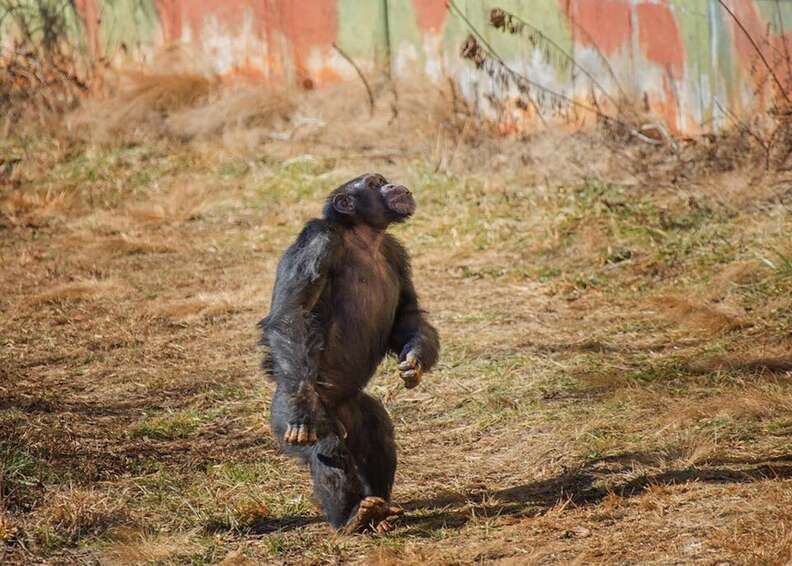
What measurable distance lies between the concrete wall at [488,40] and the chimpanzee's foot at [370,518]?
559cm

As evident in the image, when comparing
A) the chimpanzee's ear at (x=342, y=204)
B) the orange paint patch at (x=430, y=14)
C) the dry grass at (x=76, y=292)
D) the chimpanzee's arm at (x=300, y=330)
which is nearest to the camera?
the chimpanzee's arm at (x=300, y=330)

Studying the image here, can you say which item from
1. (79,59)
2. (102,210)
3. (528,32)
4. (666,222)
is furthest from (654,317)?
(79,59)

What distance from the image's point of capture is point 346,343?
209 inches

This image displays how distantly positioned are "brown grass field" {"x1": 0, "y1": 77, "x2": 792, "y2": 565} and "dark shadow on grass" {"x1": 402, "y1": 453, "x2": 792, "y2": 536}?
2 centimetres

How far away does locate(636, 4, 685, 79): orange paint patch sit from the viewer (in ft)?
33.3

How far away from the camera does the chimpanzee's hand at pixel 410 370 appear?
514cm

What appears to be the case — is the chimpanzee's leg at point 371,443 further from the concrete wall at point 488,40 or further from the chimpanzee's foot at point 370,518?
the concrete wall at point 488,40

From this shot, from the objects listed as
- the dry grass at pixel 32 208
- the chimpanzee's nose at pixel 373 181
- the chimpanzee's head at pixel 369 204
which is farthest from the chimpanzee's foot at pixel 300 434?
the dry grass at pixel 32 208

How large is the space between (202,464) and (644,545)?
2.25 meters

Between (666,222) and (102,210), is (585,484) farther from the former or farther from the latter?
(102,210)

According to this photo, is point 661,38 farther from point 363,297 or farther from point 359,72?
point 363,297

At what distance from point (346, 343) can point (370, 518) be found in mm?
765

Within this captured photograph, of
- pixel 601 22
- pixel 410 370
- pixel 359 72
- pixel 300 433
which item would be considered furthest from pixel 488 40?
pixel 300 433

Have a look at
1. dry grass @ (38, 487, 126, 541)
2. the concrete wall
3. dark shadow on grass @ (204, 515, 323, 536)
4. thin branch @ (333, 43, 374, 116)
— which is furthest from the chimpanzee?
thin branch @ (333, 43, 374, 116)
